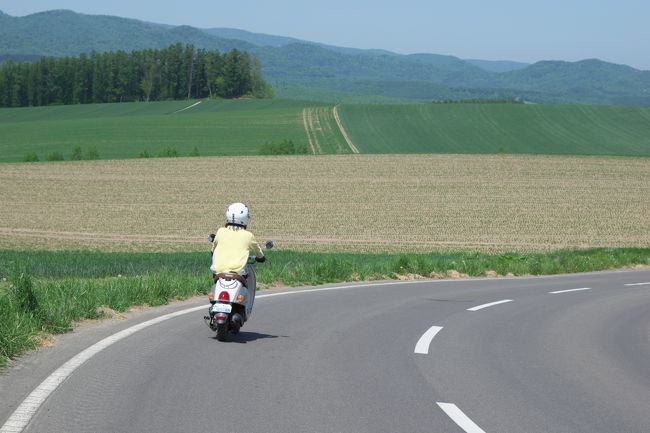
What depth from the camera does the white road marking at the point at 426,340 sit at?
10273 mm

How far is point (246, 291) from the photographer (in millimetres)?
10531

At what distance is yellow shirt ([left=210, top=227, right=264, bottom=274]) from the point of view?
Result: 10.6 m

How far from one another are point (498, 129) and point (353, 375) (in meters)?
92.8

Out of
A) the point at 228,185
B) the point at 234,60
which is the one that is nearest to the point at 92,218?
the point at 228,185

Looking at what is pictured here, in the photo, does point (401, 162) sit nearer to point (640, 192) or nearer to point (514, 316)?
point (640, 192)

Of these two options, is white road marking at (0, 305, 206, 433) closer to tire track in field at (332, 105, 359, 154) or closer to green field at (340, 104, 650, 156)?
tire track in field at (332, 105, 359, 154)

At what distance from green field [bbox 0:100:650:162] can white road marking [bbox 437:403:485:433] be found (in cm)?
7186

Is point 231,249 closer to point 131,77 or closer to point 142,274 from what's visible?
point 142,274

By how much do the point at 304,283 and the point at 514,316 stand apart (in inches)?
222

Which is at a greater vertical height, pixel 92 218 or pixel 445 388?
pixel 445 388

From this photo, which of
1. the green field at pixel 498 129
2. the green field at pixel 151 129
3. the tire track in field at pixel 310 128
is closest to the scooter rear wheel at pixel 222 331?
the tire track in field at pixel 310 128

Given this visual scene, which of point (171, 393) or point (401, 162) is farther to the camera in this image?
point (401, 162)

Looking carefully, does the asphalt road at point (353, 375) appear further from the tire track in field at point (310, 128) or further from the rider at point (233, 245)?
the tire track in field at point (310, 128)

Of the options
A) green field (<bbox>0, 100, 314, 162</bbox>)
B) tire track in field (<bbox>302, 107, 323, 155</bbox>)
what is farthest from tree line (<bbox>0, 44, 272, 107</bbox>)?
tire track in field (<bbox>302, 107, 323, 155</bbox>)
